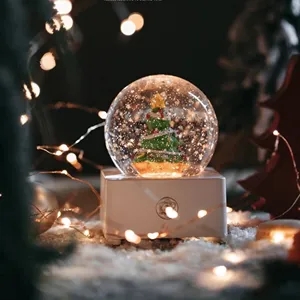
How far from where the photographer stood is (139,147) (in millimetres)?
1090

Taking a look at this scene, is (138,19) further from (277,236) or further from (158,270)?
(158,270)

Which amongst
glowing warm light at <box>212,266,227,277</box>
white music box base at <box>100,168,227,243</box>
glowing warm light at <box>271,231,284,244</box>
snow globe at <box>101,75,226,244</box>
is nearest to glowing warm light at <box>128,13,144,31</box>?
snow globe at <box>101,75,226,244</box>

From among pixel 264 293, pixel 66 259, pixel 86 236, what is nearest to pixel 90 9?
pixel 86 236

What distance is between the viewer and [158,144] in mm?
1082

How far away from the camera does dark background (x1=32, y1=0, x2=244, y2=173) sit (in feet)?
6.99

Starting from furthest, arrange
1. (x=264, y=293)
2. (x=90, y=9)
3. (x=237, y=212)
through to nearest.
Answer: (x=90, y=9) < (x=237, y=212) < (x=264, y=293)

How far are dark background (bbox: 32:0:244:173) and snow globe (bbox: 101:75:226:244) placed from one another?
104 cm

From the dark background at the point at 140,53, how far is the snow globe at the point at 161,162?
1.04 meters

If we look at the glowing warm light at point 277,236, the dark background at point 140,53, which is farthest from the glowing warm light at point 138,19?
the glowing warm light at point 277,236

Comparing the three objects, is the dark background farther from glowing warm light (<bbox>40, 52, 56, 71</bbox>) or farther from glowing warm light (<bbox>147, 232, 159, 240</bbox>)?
glowing warm light (<bbox>147, 232, 159, 240</bbox>)

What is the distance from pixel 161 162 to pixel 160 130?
0.21ft

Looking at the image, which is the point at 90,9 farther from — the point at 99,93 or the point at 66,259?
the point at 66,259

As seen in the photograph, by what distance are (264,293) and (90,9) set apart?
1.61 m

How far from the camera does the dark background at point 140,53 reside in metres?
2.13
